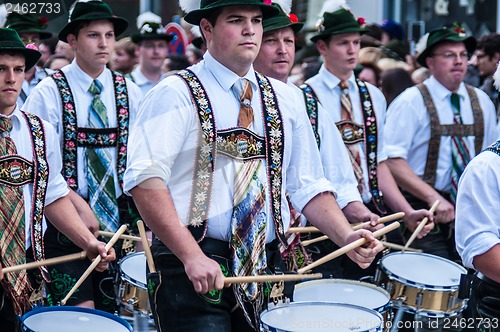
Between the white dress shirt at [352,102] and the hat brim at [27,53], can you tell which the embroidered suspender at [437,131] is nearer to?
the white dress shirt at [352,102]

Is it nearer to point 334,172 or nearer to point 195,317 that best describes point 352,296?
point 334,172

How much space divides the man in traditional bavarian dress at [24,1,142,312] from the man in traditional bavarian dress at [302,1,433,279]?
1361 millimetres

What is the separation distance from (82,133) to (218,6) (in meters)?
2.76

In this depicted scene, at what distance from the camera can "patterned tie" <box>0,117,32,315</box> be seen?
4836 mm

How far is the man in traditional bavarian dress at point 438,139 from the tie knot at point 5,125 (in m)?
3.33

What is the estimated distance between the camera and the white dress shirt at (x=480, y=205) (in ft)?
14.9

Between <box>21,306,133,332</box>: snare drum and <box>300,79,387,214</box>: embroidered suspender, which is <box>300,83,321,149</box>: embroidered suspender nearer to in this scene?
<box>300,79,387,214</box>: embroidered suspender

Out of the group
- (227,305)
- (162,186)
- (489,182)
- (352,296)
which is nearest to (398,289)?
(352,296)

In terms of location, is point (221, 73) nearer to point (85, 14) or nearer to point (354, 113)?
point (354, 113)

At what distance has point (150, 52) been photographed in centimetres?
1048

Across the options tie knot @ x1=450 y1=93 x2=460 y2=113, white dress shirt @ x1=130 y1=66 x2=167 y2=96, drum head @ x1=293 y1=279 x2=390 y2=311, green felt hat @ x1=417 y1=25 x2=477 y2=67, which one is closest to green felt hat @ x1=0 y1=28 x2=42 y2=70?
drum head @ x1=293 y1=279 x2=390 y2=311


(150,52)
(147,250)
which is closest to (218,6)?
(147,250)

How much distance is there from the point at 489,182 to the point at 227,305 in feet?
4.41

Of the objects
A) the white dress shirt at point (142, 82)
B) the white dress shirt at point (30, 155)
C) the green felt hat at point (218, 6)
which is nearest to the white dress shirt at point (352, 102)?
the white dress shirt at point (30, 155)
